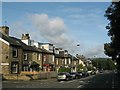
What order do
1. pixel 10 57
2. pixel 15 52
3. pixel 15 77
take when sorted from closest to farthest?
pixel 15 77
pixel 10 57
pixel 15 52

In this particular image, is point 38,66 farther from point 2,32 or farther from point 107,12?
point 107,12

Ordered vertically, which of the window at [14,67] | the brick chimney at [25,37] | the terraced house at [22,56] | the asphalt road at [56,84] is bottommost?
the asphalt road at [56,84]

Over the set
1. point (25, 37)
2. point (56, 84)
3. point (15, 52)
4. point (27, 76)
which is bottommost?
point (56, 84)

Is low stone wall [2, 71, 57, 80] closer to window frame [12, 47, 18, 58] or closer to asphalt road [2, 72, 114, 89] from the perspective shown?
window frame [12, 47, 18, 58]

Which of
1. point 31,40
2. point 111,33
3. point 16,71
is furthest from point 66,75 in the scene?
point 111,33

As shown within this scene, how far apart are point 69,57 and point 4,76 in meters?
49.4

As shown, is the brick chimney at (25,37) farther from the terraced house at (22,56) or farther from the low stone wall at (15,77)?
the low stone wall at (15,77)

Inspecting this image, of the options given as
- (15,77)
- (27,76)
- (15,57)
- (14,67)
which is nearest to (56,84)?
(15,77)

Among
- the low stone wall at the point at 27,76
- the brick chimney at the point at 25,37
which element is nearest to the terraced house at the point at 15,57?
the low stone wall at the point at 27,76

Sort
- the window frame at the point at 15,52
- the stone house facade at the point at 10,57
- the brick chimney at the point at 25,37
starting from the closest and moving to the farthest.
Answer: the stone house facade at the point at 10,57 < the window frame at the point at 15,52 < the brick chimney at the point at 25,37

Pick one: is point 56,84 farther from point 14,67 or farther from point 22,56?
point 22,56

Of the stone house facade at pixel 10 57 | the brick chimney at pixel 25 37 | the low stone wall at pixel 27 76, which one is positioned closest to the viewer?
the low stone wall at pixel 27 76

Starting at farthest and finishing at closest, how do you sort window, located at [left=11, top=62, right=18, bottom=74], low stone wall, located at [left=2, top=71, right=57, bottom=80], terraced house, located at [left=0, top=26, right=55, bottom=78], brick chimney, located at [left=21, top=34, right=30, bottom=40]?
brick chimney, located at [left=21, top=34, right=30, bottom=40], window, located at [left=11, top=62, right=18, bottom=74], terraced house, located at [left=0, top=26, right=55, bottom=78], low stone wall, located at [left=2, top=71, right=57, bottom=80]

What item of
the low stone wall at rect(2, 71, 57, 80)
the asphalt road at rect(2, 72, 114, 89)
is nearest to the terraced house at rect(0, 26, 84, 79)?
the low stone wall at rect(2, 71, 57, 80)
